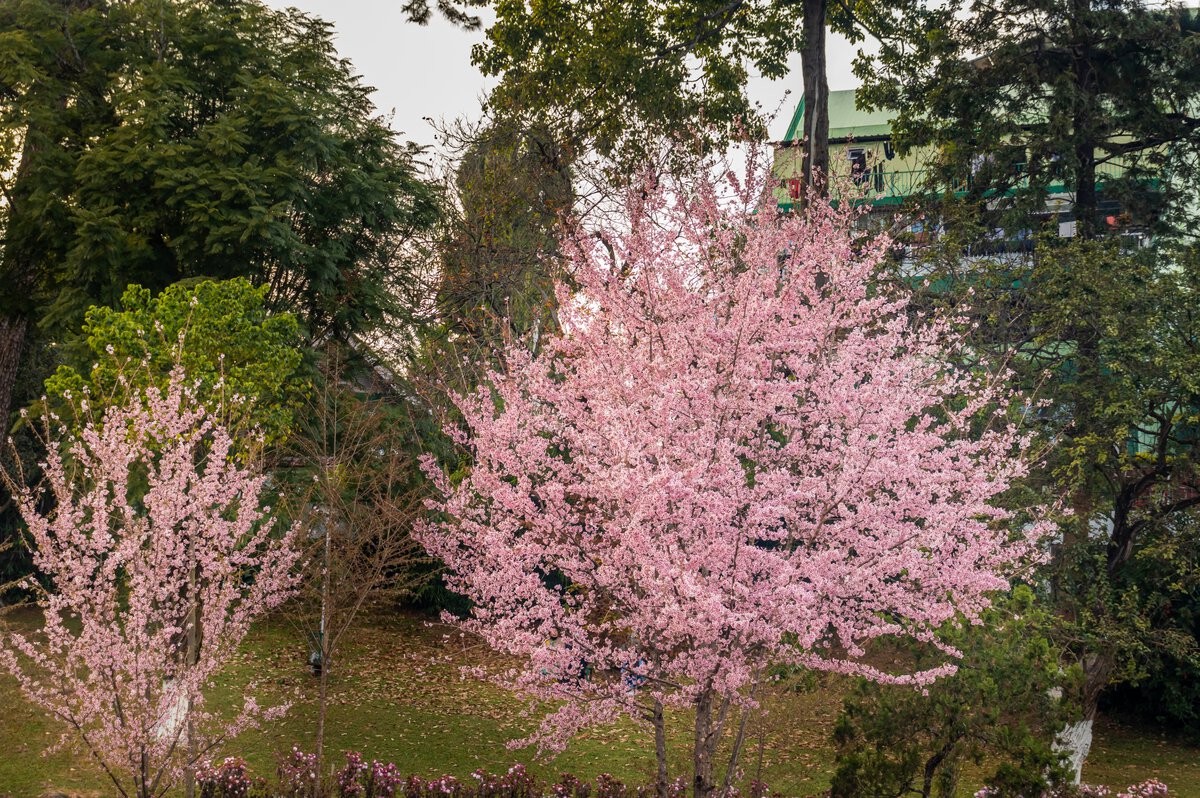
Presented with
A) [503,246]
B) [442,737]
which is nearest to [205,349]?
[442,737]

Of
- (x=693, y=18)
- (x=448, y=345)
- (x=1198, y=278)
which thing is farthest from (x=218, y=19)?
(x=1198, y=278)

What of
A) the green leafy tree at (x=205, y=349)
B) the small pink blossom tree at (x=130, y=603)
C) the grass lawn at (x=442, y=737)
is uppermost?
the green leafy tree at (x=205, y=349)

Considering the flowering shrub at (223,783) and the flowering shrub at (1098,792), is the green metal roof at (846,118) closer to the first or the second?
the flowering shrub at (1098,792)

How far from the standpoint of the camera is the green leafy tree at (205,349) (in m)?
12.2

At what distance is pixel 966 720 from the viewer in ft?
28.7

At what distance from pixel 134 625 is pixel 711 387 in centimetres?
504

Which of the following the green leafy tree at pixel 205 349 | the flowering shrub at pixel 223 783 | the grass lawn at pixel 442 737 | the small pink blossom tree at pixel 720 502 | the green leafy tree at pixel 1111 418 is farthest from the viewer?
the grass lawn at pixel 442 737

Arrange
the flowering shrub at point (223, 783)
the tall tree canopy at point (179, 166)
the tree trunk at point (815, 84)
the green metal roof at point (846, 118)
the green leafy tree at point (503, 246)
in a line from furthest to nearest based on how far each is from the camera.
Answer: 1. the green metal roof at point (846, 118)
2. the green leafy tree at point (503, 246)
3. the tree trunk at point (815, 84)
4. the tall tree canopy at point (179, 166)
5. the flowering shrub at point (223, 783)

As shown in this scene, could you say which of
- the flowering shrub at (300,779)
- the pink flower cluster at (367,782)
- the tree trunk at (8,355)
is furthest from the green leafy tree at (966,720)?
the tree trunk at (8,355)

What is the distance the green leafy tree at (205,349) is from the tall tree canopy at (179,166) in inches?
144

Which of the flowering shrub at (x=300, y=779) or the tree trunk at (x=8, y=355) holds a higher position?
the tree trunk at (x=8, y=355)

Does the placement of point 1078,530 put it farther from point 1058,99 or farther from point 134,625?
point 134,625

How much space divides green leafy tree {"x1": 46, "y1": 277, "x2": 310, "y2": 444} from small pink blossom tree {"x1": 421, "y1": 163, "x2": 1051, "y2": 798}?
4460 millimetres

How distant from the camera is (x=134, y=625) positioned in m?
7.72
